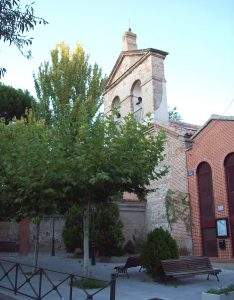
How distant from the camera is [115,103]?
28609 mm

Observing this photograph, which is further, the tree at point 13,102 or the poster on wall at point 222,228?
the tree at point 13,102

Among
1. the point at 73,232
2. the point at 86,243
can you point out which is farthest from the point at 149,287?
the point at 73,232

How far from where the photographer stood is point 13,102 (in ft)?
85.1

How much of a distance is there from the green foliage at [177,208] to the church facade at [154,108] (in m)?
0.06

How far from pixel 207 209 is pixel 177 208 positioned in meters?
1.75

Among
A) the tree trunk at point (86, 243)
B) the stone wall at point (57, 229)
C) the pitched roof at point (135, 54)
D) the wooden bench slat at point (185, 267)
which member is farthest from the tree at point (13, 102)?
the wooden bench slat at point (185, 267)

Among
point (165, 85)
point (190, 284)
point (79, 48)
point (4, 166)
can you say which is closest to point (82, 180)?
point (4, 166)

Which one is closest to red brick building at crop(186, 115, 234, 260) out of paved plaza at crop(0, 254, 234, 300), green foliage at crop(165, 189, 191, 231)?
green foliage at crop(165, 189, 191, 231)

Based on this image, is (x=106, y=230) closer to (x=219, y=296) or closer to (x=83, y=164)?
(x=83, y=164)

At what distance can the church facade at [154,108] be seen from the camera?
2197 cm

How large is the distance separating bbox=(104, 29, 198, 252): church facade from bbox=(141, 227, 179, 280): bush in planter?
6.83 metres

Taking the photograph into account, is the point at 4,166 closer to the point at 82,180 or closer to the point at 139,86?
the point at 82,180

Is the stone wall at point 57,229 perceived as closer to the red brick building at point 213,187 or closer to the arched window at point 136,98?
the red brick building at point 213,187

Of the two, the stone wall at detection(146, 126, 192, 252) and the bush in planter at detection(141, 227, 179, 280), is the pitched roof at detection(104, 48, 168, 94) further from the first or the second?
the bush in planter at detection(141, 227, 179, 280)
